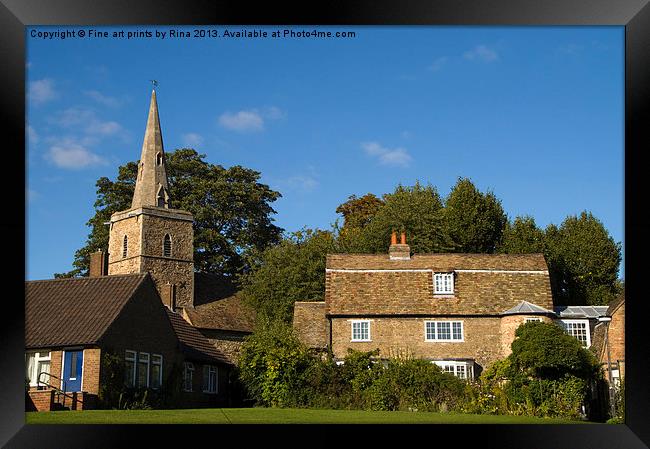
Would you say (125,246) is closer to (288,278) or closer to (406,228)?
(288,278)

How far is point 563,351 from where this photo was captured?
28859 mm

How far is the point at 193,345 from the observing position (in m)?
38.5

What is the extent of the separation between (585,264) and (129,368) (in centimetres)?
2664

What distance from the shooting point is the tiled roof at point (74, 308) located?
27344 millimetres

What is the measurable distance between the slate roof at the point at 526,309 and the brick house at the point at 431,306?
4 cm

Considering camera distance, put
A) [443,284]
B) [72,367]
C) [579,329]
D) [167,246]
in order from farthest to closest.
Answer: [167,246]
[443,284]
[579,329]
[72,367]

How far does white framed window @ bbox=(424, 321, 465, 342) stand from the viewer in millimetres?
36875

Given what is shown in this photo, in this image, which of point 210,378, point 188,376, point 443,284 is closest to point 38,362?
point 188,376

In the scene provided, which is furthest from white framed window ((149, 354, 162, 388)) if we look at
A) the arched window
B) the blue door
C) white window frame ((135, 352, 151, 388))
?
the arched window
